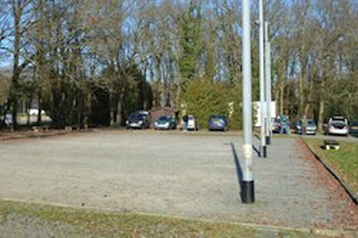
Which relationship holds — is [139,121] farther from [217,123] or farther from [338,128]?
[338,128]

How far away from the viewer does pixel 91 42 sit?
126ft

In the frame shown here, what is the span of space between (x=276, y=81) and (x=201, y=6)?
12031 mm

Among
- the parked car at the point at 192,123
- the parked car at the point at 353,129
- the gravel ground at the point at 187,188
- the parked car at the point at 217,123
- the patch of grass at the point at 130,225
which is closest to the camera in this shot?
the patch of grass at the point at 130,225

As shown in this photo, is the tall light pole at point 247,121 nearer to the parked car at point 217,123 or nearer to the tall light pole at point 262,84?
the tall light pole at point 262,84

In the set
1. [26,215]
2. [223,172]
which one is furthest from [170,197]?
[223,172]

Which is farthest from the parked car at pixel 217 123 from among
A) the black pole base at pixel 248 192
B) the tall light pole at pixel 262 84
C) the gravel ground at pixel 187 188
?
the black pole base at pixel 248 192

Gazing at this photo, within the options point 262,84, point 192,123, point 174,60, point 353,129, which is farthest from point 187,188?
point 174,60

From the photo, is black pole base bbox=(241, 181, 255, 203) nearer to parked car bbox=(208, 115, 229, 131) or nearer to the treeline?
the treeline

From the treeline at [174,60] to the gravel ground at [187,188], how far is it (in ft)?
66.3

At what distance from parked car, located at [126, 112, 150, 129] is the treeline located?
4.17 meters

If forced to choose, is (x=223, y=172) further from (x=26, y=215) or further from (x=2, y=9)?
(x=2, y=9)

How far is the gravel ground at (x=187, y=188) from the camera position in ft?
30.0

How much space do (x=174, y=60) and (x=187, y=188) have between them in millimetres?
52741

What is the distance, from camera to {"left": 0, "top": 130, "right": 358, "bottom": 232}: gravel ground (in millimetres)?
9141
